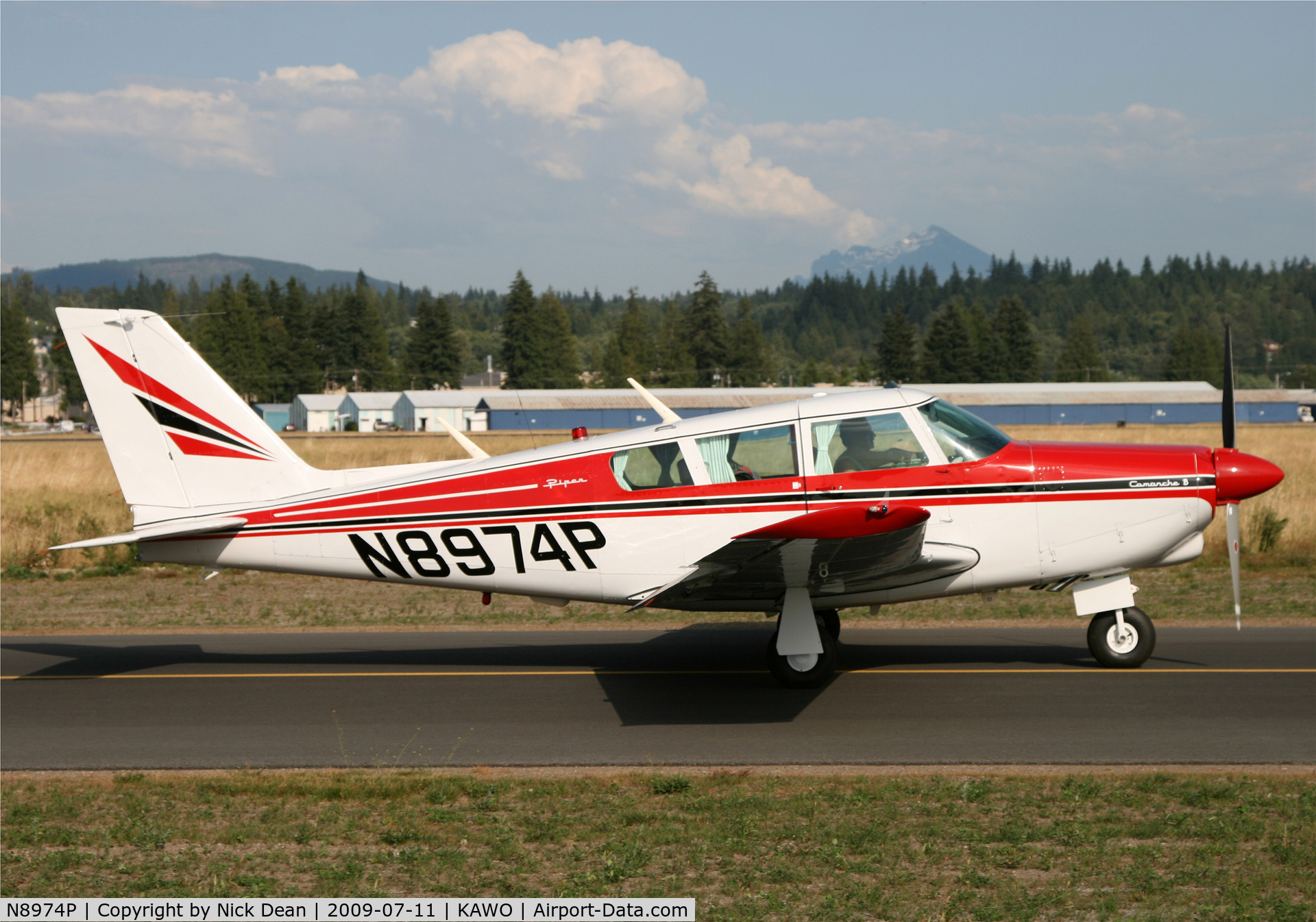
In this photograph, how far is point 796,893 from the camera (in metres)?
4.58

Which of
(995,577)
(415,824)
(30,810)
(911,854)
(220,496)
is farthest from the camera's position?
(220,496)

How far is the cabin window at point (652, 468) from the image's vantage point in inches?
331

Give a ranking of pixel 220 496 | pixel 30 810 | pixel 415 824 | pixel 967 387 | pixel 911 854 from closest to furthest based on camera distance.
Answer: pixel 911 854
pixel 415 824
pixel 30 810
pixel 220 496
pixel 967 387

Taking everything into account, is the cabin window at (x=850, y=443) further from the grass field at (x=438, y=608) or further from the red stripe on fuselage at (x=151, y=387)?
the red stripe on fuselage at (x=151, y=387)

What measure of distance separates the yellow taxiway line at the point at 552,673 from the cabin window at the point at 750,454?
1.97m

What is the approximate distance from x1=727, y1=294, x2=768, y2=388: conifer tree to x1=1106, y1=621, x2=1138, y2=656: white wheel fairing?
9649 cm

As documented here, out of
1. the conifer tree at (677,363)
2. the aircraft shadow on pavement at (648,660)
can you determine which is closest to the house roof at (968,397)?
the conifer tree at (677,363)

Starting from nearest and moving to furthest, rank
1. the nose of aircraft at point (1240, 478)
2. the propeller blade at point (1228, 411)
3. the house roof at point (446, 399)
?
1. the nose of aircraft at point (1240, 478)
2. the propeller blade at point (1228, 411)
3. the house roof at point (446, 399)

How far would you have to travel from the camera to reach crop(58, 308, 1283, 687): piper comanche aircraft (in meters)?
8.27

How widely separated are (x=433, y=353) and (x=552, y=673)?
105289mm

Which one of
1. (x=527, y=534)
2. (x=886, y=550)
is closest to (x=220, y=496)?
(x=527, y=534)

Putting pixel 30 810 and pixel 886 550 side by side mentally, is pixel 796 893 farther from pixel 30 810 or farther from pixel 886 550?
pixel 30 810

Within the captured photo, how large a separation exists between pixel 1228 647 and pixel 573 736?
251 inches

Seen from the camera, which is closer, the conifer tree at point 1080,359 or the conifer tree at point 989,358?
the conifer tree at point 989,358
